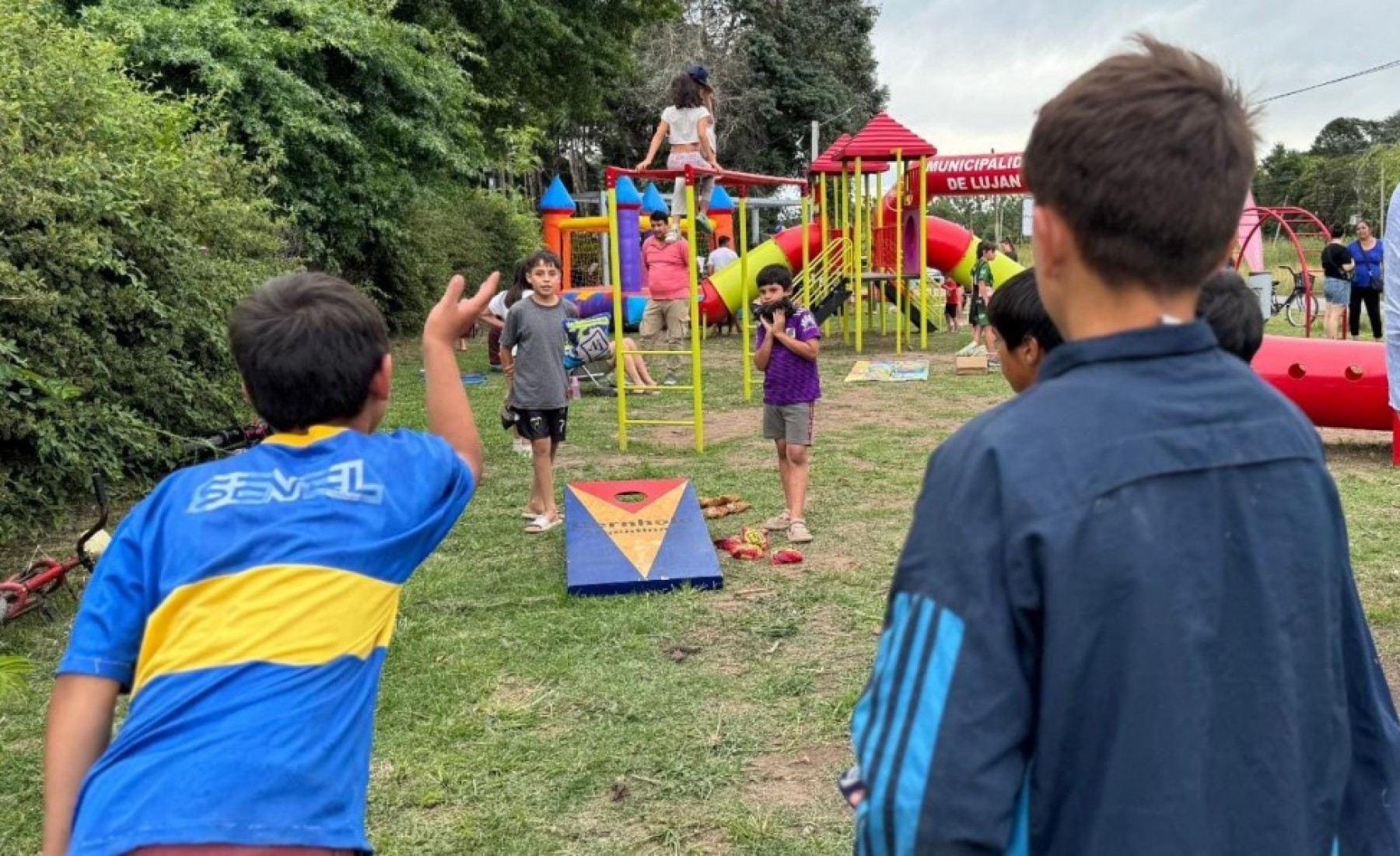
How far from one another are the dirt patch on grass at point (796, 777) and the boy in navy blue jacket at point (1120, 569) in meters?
2.34

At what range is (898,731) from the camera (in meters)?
1.10

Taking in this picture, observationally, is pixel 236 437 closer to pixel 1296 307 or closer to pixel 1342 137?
pixel 1296 307

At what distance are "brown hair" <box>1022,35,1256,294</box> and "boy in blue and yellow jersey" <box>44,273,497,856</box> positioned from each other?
1.07m

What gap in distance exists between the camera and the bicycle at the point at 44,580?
4.65 m

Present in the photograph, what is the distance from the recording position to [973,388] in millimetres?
11977

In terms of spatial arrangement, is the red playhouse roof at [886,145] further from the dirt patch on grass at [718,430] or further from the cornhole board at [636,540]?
the cornhole board at [636,540]

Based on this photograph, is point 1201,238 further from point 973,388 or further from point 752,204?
point 752,204

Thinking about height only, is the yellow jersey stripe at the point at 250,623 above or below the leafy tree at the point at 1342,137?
below

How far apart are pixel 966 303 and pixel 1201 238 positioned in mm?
20306

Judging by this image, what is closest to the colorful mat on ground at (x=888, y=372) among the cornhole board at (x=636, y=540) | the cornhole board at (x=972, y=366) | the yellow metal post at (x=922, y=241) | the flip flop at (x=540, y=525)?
the cornhole board at (x=972, y=366)

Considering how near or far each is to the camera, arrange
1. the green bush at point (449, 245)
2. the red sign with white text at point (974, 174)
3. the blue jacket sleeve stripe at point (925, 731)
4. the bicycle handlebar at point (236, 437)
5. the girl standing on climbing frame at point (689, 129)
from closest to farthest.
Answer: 1. the blue jacket sleeve stripe at point (925, 731)
2. the bicycle handlebar at point (236, 437)
3. the girl standing on climbing frame at point (689, 129)
4. the green bush at point (449, 245)
5. the red sign with white text at point (974, 174)

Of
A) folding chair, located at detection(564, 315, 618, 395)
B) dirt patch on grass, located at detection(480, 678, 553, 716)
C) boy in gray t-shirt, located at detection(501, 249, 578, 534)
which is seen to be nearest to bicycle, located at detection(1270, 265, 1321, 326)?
folding chair, located at detection(564, 315, 618, 395)

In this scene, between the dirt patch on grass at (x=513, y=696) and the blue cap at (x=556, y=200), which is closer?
the dirt patch on grass at (x=513, y=696)

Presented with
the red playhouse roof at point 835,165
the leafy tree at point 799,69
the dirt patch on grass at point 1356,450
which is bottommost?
the dirt patch on grass at point 1356,450
